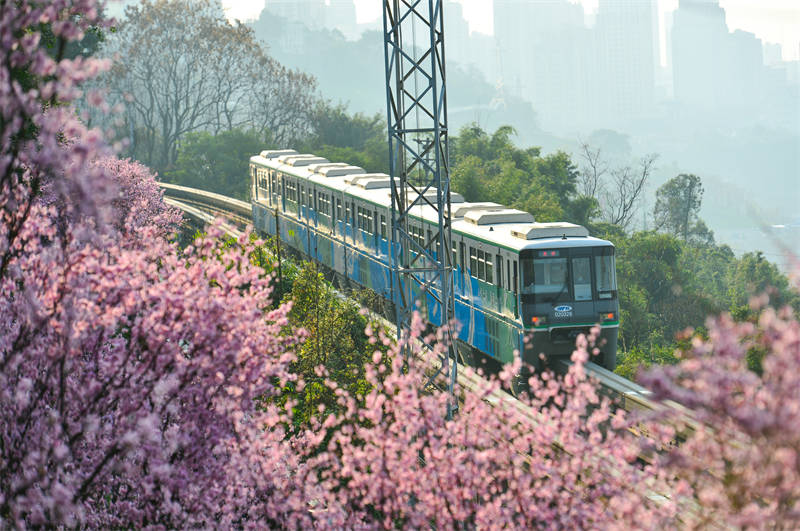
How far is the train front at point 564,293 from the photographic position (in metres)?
17.3

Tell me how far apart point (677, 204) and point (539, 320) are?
5629 cm

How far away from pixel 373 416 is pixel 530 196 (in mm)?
38706

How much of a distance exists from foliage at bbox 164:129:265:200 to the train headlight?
48.2 metres

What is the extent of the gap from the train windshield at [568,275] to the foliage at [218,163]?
48042 mm

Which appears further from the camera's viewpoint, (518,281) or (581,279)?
(581,279)

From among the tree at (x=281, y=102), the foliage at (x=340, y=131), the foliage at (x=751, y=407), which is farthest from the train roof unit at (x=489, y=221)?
the tree at (x=281, y=102)

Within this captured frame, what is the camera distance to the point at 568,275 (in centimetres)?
1750

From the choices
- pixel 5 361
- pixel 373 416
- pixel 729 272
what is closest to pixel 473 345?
pixel 373 416

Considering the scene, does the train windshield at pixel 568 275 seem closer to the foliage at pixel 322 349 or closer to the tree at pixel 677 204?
the foliage at pixel 322 349

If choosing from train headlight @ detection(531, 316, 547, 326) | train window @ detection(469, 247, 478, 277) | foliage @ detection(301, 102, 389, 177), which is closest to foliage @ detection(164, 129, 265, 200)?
foliage @ detection(301, 102, 389, 177)

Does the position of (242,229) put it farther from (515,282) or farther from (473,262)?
(515,282)

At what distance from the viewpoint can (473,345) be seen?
19.5m

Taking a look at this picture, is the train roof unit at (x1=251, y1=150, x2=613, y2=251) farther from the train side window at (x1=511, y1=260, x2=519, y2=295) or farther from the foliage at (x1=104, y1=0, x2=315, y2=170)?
the foliage at (x1=104, y1=0, x2=315, y2=170)

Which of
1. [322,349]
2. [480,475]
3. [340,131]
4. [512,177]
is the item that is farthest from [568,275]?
[340,131]
